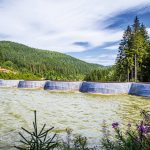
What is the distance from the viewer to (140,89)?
40.4 m

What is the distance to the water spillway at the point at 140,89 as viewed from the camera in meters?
38.7

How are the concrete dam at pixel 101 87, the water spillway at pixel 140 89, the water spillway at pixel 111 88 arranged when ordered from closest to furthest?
1. the water spillway at pixel 140 89
2. the concrete dam at pixel 101 87
3. the water spillway at pixel 111 88

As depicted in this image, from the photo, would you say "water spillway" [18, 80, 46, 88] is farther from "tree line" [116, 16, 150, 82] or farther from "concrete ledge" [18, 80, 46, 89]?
"tree line" [116, 16, 150, 82]

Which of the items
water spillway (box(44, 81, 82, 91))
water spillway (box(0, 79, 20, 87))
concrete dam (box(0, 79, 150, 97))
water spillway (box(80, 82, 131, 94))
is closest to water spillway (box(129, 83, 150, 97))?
concrete dam (box(0, 79, 150, 97))

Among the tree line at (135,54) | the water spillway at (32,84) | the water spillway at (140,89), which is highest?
→ the tree line at (135,54)

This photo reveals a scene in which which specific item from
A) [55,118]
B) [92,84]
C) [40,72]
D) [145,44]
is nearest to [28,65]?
[40,72]

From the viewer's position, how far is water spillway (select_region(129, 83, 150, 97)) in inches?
1524

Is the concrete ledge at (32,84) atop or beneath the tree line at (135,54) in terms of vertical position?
beneath

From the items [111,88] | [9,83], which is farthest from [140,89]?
[9,83]

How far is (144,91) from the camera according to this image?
3922 centimetres

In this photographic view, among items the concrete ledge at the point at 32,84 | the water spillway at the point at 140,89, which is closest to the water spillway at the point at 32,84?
the concrete ledge at the point at 32,84

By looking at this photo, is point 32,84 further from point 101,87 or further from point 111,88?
point 111,88

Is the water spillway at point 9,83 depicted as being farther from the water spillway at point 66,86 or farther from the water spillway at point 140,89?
the water spillway at point 140,89

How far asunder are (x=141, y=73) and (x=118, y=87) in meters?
20.5
